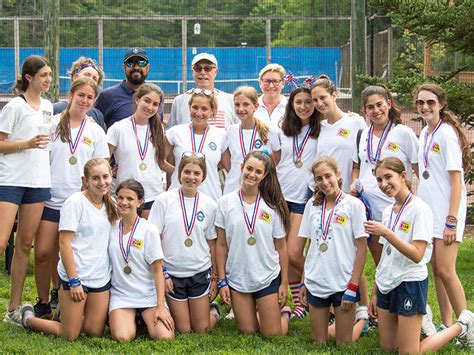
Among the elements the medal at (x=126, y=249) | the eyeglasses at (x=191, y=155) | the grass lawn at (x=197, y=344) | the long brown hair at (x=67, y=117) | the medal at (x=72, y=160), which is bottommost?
the grass lawn at (x=197, y=344)

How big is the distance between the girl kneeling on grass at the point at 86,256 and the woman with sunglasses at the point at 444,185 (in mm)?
2437

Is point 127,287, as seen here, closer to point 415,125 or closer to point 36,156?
point 36,156

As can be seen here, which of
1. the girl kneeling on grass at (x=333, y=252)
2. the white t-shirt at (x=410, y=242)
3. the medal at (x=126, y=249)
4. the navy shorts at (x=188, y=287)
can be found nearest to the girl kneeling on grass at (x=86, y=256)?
the medal at (x=126, y=249)

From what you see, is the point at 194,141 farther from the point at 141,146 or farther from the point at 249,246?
the point at 249,246

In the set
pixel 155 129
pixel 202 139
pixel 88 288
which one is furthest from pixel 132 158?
pixel 88 288

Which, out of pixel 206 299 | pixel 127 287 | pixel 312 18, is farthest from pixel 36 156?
pixel 312 18

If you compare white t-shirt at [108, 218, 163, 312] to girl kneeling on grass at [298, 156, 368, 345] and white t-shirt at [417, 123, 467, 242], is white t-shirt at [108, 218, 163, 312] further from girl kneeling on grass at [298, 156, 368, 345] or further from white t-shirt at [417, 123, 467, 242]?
white t-shirt at [417, 123, 467, 242]

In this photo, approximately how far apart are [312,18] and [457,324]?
9.89 metres

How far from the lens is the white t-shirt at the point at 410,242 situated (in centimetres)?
549

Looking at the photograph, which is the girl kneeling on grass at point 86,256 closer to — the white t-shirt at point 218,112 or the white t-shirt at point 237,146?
the white t-shirt at point 237,146

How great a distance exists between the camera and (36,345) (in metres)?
5.81

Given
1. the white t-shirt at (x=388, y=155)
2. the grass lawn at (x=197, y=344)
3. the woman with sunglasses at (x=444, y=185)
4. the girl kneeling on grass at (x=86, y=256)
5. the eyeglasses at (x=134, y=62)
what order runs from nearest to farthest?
the grass lawn at (x=197, y=344)
the woman with sunglasses at (x=444, y=185)
the girl kneeling on grass at (x=86, y=256)
the white t-shirt at (x=388, y=155)
the eyeglasses at (x=134, y=62)

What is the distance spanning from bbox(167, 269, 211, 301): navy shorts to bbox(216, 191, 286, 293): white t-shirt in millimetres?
224

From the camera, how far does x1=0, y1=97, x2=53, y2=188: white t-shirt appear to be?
6227 mm
